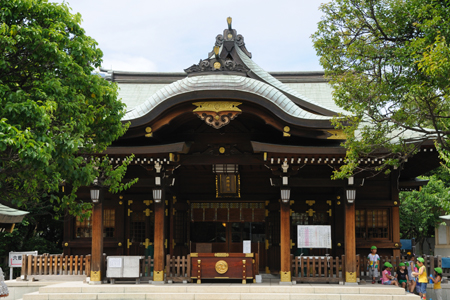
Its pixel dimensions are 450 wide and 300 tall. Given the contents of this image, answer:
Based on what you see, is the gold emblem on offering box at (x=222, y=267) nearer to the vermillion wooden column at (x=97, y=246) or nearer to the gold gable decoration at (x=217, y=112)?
the vermillion wooden column at (x=97, y=246)

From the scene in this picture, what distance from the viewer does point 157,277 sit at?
14.0 m

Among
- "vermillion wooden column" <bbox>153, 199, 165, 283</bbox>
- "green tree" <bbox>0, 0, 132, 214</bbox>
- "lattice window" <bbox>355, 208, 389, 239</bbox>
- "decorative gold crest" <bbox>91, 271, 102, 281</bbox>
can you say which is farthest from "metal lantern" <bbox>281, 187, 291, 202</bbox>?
"green tree" <bbox>0, 0, 132, 214</bbox>

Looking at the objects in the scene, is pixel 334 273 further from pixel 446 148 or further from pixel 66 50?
pixel 66 50

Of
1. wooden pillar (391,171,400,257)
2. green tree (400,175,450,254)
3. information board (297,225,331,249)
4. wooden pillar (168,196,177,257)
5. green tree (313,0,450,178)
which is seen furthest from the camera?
green tree (400,175,450,254)

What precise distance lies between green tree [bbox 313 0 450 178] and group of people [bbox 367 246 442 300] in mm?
4359

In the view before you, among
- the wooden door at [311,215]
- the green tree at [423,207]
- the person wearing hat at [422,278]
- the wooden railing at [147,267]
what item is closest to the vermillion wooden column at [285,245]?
the wooden door at [311,215]

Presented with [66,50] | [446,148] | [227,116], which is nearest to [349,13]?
[446,148]

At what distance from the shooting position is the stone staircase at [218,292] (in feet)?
41.9

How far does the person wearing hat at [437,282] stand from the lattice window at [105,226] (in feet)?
33.4

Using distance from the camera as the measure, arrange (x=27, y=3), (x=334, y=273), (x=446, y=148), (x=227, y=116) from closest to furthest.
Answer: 1. (x=27, y=3)
2. (x=446, y=148)
3. (x=227, y=116)
4. (x=334, y=273)

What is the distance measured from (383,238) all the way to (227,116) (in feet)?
21.8

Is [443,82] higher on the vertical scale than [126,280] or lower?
higher

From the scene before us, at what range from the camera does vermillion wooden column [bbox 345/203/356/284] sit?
13.8 metres

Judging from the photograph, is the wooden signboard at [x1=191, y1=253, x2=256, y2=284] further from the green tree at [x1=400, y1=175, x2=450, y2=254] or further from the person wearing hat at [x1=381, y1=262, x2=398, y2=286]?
the green tree at [x1=400, y1=175, x2=450, y2=254]
